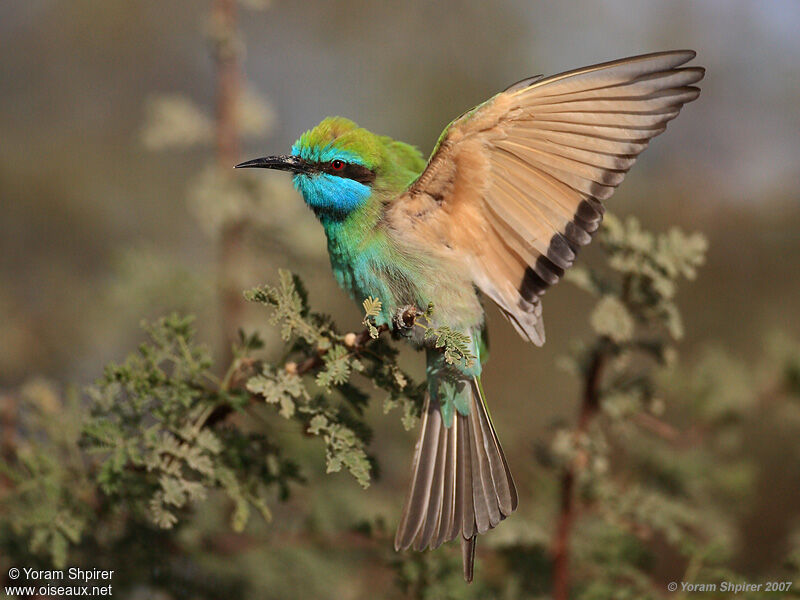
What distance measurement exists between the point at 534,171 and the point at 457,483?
61 cm

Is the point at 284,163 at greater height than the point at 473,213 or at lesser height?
greater

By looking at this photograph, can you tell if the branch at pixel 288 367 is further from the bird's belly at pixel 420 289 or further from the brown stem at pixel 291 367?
the bird's belly at pixel 420 289

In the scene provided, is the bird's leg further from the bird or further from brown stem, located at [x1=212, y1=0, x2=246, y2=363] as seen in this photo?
brown stem, located at [x1=212, y1=0, x2=246, y2=363]

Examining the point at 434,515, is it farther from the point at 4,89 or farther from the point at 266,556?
the point at 4,89

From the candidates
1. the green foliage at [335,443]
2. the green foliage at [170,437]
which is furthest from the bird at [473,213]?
the green foliage at [170,437]

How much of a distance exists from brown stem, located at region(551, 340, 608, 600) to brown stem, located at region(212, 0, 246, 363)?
38.3 inches

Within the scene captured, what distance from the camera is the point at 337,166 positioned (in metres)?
1.76

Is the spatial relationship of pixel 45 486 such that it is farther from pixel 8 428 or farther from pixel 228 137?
pixel 228 137

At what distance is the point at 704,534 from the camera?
2.22 metres

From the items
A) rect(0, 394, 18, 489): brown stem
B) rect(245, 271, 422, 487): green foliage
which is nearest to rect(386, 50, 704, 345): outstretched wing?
rect(245, 271, 422, 487): green foliage

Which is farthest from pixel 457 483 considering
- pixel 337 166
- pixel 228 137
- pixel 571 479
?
pixel 228 137

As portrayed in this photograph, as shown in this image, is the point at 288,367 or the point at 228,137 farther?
the point at 228,137

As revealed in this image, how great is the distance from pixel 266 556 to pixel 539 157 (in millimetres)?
1162

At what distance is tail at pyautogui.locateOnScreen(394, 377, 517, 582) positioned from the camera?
1.61 m
